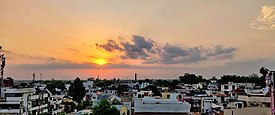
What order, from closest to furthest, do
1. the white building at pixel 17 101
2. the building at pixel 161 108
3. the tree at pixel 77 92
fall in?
the building at pixel 161 108
the white building at pixel 17 101
the tree at pixel 77 92

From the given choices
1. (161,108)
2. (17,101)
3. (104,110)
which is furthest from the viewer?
(17,101)

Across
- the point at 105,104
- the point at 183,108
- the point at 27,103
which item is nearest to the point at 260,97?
the point at 183,108

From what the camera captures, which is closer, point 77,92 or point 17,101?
point 17,101

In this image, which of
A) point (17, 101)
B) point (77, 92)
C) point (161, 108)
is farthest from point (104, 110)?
point (77, 92)

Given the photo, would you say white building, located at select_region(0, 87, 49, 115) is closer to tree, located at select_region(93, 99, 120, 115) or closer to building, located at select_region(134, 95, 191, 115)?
tree, located at select_region(93, 99, 120, 115)

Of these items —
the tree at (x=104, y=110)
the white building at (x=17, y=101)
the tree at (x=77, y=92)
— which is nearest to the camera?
the tree at (x=104, y=110)

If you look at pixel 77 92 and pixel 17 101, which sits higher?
pixel 17 101

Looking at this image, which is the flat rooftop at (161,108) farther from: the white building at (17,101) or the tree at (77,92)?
the tree at (77,92)

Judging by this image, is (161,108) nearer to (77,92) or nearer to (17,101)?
(17,101)

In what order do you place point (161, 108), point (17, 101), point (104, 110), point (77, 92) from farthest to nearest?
point (77, 92), point (17, 101), point (161, 108), point (104, 110)

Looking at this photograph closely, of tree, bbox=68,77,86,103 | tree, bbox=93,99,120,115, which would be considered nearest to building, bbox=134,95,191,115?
tree, bbox=93,99,120,115

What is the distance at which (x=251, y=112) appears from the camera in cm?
1828

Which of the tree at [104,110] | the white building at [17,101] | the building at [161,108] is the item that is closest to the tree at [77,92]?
the white building at [17,101]

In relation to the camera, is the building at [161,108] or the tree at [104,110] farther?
the building at [161,108]
